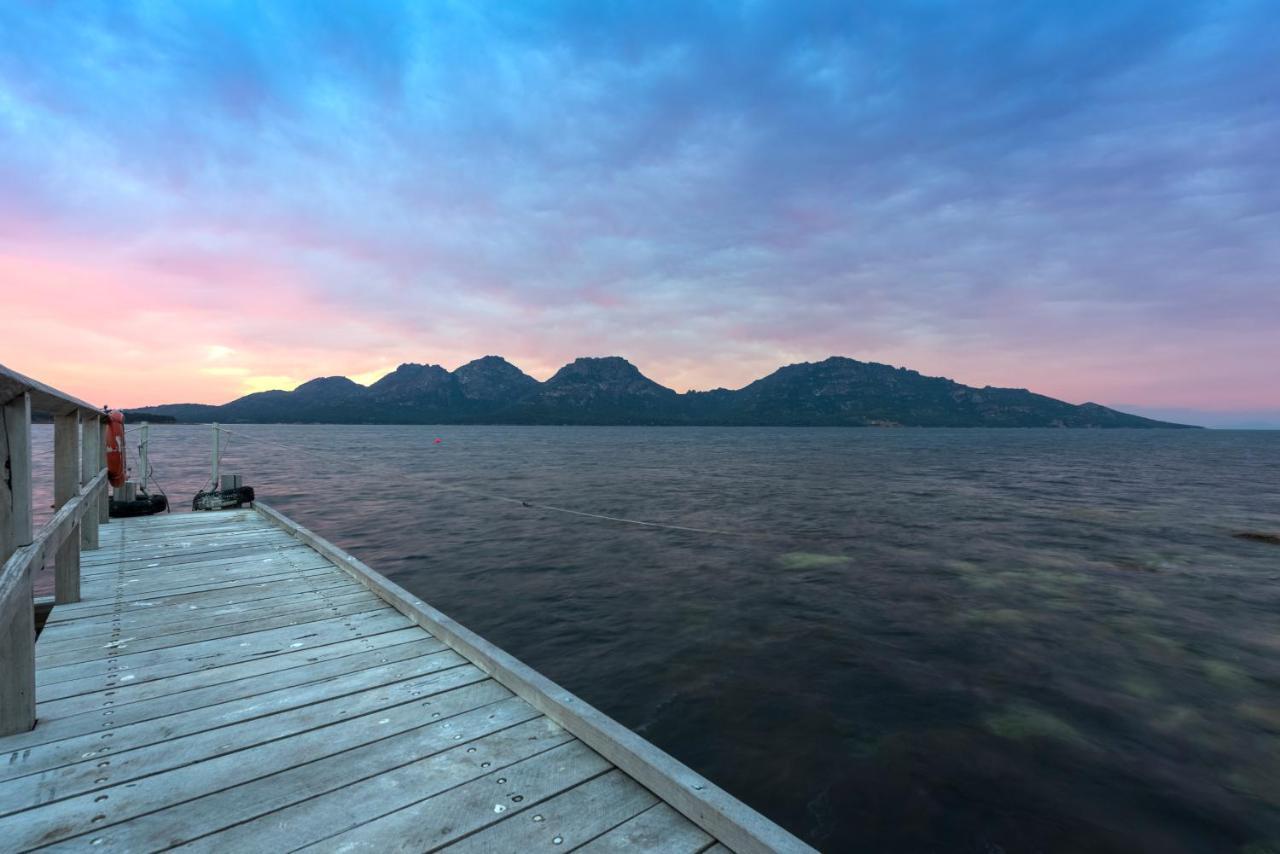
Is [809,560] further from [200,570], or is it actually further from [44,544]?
[44,544]

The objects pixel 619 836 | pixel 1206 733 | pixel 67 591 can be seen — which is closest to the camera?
pixel 619 836

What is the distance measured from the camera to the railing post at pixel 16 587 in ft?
10.6

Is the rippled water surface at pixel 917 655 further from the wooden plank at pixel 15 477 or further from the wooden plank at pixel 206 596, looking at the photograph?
the wooden plank at pixel 15 477

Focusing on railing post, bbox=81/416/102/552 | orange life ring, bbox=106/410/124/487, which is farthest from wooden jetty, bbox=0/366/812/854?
orange life ring, bbox=106/410/124/487

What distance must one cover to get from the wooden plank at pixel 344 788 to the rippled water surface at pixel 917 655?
3165 mm

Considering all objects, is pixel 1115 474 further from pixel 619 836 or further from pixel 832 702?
pixel 619 836

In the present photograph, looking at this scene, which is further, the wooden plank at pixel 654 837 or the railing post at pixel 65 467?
the railing post at pixel 65 467

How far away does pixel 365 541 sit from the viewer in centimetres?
1834

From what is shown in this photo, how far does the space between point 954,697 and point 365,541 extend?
55.5 ft

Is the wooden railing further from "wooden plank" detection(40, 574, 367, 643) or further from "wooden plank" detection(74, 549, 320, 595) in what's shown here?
"wooden plank" detection(74, 549, 320, 595)

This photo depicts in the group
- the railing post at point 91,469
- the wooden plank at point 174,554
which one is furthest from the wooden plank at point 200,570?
the railing post at point 91,469

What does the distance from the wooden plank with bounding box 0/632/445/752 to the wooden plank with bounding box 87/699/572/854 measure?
1.29 meters

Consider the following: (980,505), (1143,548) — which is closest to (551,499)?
(980,505)

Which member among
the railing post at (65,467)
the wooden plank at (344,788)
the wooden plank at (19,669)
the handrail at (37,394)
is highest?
the handrail at (37,394)
